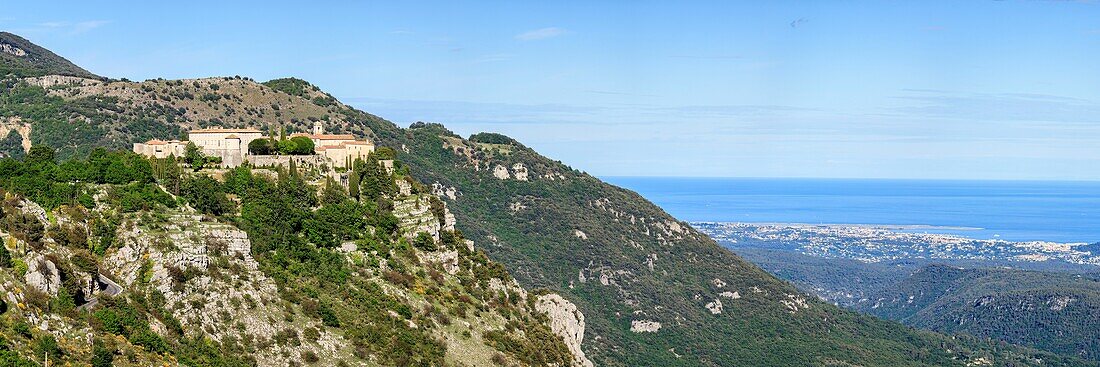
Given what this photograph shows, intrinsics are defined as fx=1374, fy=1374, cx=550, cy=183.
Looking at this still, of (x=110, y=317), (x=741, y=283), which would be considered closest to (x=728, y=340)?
(x=741, y=283)

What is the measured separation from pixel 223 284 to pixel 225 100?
3372 inches

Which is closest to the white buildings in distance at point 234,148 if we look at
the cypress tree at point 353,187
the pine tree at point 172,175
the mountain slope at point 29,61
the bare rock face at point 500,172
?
the pine tree at point 172,175

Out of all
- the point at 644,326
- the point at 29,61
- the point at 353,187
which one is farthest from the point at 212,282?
the point at 29,61

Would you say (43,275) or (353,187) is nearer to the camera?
(43,275)

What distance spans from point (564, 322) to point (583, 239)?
227 ft

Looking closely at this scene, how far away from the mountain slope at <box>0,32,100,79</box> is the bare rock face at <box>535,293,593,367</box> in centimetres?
7619

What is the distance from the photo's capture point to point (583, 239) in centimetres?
14550

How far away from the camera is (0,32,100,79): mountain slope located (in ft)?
449

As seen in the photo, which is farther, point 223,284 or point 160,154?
point 160,154

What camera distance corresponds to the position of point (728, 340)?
13312cm

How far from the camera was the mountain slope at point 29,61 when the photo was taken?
449 ft

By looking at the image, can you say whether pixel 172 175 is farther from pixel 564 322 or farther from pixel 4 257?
pixel 564 322

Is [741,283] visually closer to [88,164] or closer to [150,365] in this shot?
[88,164]

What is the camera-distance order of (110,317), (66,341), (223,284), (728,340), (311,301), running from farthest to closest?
1. (728,340)
2. (311,301)
3. (223,284)
4. (110,317)
5. (66,341)
